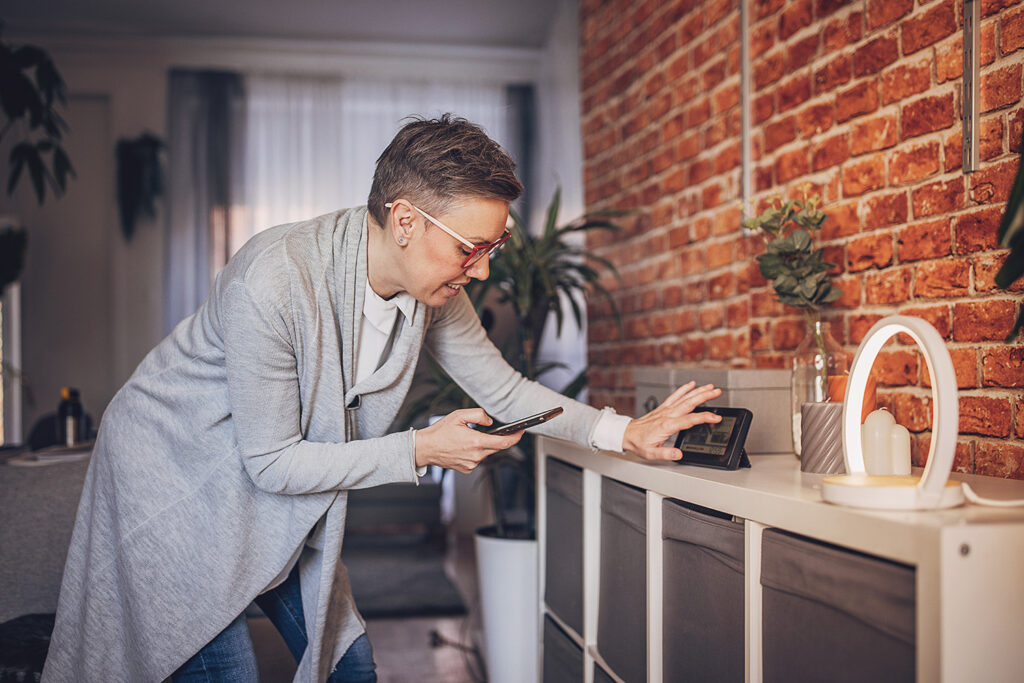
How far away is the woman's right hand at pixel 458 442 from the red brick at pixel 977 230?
88cm

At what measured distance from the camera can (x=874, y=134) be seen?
5.59 feet

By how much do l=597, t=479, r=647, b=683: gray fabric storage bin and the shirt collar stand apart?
0.57 meters

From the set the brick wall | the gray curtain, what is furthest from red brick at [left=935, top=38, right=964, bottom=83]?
the gray curtain

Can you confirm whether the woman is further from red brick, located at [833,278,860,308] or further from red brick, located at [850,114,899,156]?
red brick, located at [850,114,899,156]

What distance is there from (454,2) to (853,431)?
15.7 ft

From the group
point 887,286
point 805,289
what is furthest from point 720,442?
point 887,286

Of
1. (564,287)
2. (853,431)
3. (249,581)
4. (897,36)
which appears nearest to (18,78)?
(564,287)

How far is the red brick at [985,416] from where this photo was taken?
1.41 m

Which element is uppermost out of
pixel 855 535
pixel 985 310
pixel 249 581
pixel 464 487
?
pixel 985 310

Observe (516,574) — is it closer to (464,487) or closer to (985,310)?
(985,310)

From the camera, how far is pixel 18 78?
3.16 metres

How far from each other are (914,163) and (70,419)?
2907 millimetres

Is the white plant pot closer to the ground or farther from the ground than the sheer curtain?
closer to the ground

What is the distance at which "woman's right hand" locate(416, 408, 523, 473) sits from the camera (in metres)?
1.44
